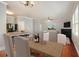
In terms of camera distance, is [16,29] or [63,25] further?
[16,29]

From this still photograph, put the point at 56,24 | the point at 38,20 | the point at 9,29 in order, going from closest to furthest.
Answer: the point at 56,24 → the point at 38,20 → the point at 9,29

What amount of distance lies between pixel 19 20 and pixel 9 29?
1.21 feet

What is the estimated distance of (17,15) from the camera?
169 centimetres

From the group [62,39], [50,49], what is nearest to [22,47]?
[50,49]

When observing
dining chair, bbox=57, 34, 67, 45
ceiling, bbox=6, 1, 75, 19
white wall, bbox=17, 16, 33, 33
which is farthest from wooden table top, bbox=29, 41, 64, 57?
ceiling, bbox=6, 1, 75, 19

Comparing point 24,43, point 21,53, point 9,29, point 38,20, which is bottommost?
point 21,53

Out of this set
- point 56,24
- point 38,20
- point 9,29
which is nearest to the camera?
point 56,24

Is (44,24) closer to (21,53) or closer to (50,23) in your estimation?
(50,23)

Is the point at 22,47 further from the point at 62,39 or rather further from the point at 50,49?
the point at 62,39

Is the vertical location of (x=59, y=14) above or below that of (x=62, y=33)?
above

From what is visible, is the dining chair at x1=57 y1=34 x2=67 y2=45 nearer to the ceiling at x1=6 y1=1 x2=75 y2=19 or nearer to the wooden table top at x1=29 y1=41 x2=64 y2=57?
the wooden table top at x1=29 y1=41 x2=64 y2=57

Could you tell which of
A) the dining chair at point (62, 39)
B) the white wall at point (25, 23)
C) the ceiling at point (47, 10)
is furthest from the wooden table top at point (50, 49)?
the ceiling at point (47, 10)

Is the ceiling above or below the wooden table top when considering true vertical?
above

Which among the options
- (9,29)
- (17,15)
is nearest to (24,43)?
(17,15)
